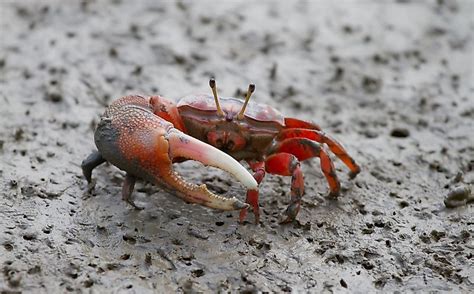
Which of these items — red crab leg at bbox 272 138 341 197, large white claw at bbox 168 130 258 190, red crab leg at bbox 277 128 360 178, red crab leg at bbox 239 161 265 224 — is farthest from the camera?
red crab leg at bbox 277 128 360 178

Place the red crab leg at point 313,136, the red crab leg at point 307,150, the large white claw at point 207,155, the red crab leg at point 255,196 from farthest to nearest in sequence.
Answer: the red crab leg at point 313,136, the red crab leg at point 307,150, the red crab leg at point 255,196, the large white claw at point 207,155

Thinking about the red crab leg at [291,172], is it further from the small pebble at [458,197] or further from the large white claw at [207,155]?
the small pebble at [458,197]

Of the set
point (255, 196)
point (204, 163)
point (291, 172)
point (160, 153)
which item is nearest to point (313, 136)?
point (291, 172)

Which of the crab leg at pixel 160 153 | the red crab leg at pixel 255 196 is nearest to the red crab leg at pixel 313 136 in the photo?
the red crab leg at pixel 255 196

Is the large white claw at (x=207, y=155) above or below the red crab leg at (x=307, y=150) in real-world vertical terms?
above

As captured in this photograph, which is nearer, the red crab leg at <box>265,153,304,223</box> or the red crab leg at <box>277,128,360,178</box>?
the red crab leg at <box>265,153,304,223</box>

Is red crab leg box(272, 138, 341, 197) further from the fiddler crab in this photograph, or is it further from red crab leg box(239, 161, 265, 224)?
red crab leg box(239, 161, 265, 224)

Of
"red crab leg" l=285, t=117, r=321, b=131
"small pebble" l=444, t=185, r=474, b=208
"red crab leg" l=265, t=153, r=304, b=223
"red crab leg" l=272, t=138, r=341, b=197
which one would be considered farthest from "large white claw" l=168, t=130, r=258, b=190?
"small pebble" l=444, t=185, r=474, b=208
